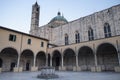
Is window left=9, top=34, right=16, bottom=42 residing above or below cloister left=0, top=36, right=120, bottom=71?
above

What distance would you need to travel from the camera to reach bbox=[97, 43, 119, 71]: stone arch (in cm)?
1873

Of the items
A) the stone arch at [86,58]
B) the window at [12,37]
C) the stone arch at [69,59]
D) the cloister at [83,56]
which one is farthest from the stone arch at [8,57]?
the stone arch at [86,58]

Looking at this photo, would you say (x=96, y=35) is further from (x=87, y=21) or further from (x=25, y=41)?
(x=25, y=41)

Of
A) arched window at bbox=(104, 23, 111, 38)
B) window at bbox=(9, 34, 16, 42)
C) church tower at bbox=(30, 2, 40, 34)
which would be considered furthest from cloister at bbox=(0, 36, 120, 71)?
church tower at bbox=(30, 2, 40, 34)

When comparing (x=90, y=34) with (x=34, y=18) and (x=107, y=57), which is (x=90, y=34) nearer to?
(x=107, y=57)

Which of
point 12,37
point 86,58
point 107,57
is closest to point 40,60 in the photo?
point 12,37

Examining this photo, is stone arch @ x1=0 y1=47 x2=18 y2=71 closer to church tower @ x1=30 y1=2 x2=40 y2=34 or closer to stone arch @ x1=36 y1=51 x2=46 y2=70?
stone arch @ x1=36 y1=51 x2=46 y2=70

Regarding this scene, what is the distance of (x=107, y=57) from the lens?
19.5 meters

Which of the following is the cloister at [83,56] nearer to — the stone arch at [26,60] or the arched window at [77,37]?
the stone arch at [26,60]

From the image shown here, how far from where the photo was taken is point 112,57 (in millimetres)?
19031

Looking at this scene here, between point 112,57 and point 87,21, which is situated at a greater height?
point 87,21

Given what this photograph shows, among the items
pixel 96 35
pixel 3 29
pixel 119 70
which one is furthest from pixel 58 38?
pixel 119 70

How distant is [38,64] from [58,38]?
8.83m

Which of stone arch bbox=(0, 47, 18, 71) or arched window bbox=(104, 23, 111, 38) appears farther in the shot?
arched window bbox=(104, 23, 111, 38)
